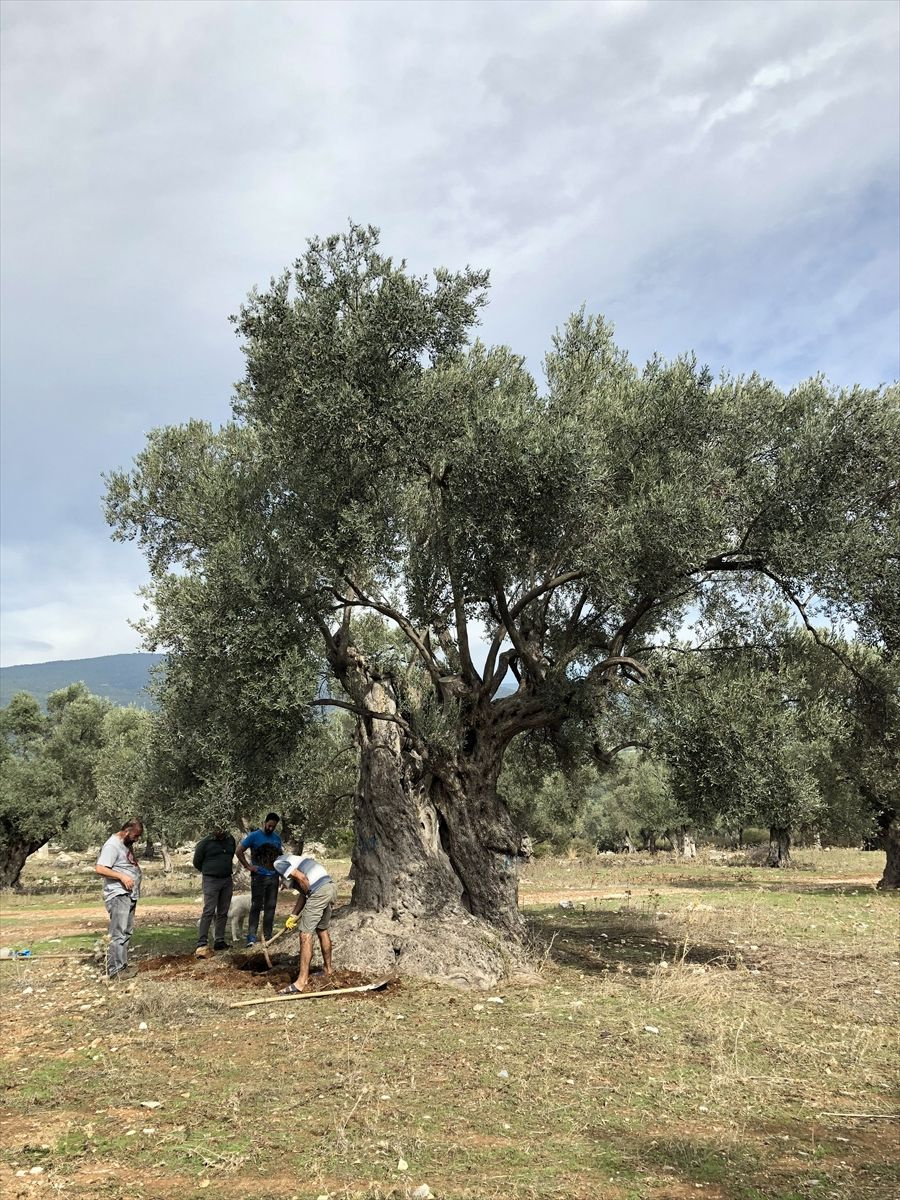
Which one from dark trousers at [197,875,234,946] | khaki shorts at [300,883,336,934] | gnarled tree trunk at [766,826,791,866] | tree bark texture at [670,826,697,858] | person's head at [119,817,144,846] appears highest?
person's head at [119,817,144,846]

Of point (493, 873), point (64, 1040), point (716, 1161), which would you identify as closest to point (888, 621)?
point (493, 873)

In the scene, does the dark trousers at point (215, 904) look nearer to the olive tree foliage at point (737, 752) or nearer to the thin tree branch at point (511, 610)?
the thin tree branch at point (511, 610)

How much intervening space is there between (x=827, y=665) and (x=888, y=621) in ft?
9.82

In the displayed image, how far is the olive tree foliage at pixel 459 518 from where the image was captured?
1219cm

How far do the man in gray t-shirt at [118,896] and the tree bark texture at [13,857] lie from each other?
26.9 metres

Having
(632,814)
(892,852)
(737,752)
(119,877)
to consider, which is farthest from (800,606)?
(632,814)

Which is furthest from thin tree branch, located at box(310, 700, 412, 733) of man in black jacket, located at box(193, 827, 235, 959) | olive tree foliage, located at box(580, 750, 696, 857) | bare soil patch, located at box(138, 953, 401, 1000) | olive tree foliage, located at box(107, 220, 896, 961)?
olive tree foliage, located at box(580, 750, 696, 857)

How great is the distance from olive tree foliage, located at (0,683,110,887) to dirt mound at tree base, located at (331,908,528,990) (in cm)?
2758

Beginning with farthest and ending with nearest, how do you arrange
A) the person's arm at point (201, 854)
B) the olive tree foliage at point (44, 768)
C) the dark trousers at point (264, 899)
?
1. the olive tree foliage at point (44, 768)
2. the dark trousers at point (264, 899)
3. the person's arm at point (201, 854)

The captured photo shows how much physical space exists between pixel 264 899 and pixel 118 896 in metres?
3.33

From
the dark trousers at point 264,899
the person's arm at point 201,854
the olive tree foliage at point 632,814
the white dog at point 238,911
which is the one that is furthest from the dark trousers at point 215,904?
the olive tree foliage at point 632,814

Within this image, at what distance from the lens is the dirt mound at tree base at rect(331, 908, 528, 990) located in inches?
470

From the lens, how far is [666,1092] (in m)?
7.26

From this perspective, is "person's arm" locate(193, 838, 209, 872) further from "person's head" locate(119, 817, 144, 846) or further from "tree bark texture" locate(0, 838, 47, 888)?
"tree bark texture" locate(0, 838, 47, 888)
